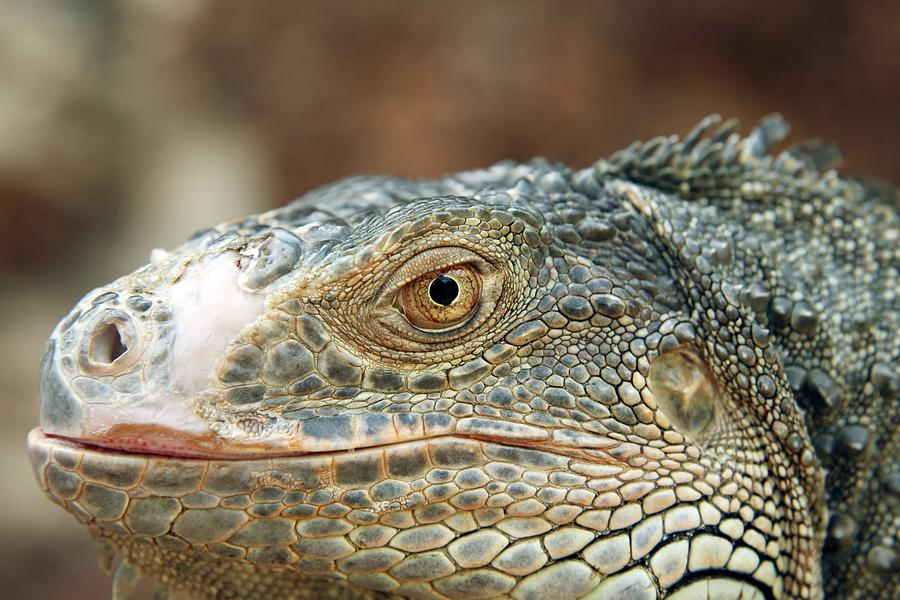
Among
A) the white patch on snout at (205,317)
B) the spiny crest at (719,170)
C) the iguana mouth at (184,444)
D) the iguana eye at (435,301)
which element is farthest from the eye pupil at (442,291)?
the spiny crest at (719,170)

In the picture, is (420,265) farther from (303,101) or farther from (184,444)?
(303,101)

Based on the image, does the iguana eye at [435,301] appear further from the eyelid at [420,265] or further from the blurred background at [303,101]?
the blurred background at [303,101]

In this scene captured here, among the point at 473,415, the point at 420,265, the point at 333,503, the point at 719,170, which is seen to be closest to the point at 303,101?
the point at 719,170

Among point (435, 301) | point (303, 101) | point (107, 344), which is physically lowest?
point (107, 344)

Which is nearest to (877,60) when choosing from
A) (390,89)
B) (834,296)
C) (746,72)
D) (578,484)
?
(746,72)

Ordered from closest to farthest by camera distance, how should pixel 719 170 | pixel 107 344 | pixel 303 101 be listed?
pixel 107 344 → pixel 719 170 → pixel 303 101

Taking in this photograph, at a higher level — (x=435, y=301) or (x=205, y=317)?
(x=435, y=301)

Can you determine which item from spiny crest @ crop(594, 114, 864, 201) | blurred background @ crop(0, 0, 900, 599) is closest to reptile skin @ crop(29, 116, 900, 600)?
spiny crest @ crop(594, 114, 864, 201)
